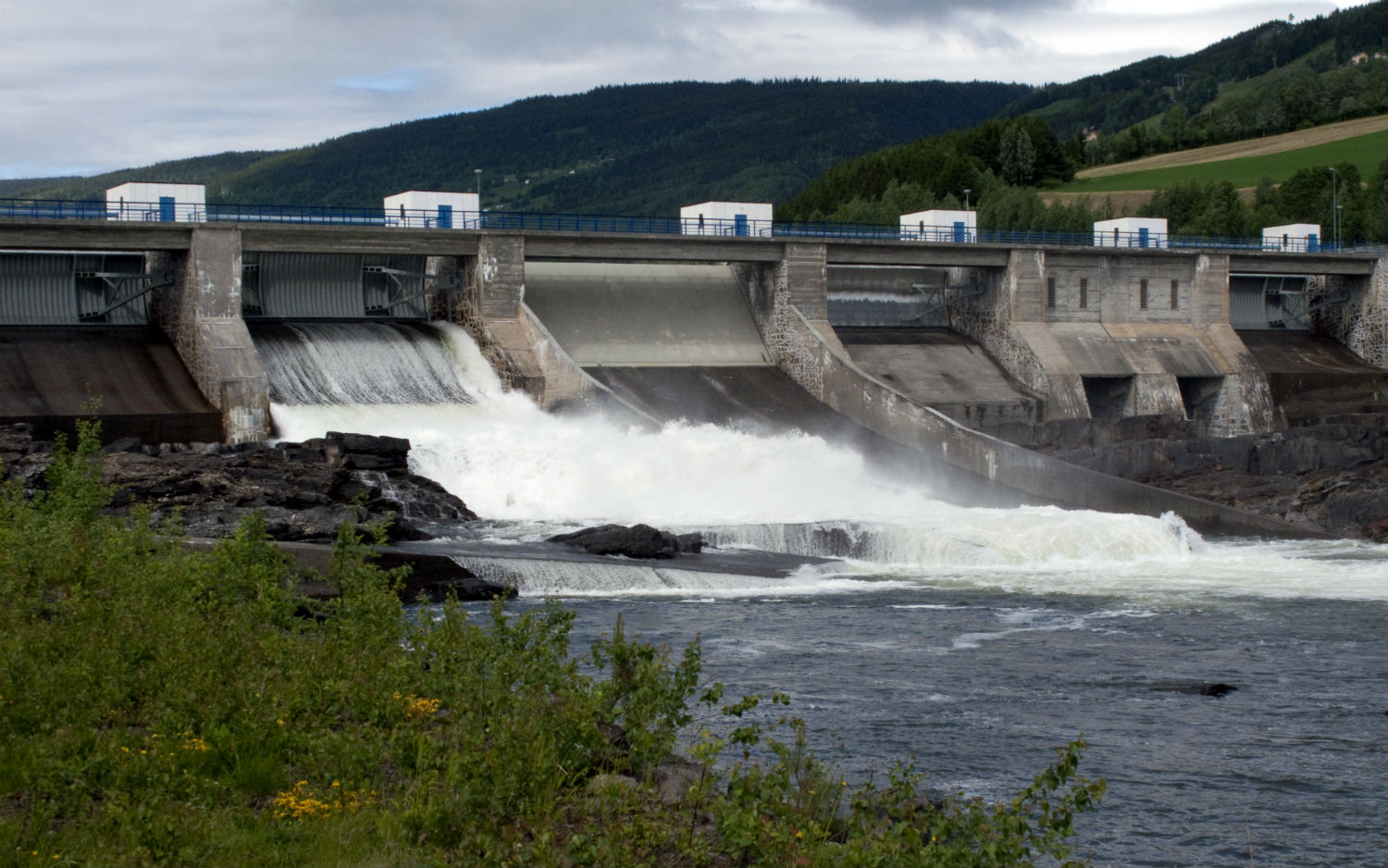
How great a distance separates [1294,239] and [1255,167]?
58.6 meters

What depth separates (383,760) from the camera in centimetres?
973

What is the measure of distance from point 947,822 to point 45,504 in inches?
612

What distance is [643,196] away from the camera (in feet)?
645

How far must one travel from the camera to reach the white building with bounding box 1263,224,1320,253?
206ft

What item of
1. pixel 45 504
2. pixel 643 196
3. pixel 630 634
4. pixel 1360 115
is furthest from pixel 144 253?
pixel 643 196

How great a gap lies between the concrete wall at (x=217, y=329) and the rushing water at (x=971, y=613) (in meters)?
1.12

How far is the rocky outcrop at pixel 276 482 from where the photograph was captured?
26.3m

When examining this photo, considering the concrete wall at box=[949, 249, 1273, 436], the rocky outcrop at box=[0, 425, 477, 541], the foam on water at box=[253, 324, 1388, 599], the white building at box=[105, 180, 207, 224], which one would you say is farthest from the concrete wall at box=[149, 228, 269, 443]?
the concrete wall at box=[949, 249, 1273, 436]

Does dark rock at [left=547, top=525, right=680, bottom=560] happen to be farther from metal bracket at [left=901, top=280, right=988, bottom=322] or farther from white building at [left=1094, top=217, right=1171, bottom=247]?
white building at [left=1094, top=217, right=1171, bottom=247]

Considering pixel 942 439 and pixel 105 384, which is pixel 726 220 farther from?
pixel 105 384

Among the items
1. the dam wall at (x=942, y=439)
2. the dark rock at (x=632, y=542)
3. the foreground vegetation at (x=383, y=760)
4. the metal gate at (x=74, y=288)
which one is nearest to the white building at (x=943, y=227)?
the dam wall at (x=942, y=439)

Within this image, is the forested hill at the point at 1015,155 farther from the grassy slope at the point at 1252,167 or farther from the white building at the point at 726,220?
the white building at the point at 726,220

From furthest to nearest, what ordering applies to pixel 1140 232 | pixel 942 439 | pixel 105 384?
pixel 1140 232, pixel 942 439, pixel 105 384

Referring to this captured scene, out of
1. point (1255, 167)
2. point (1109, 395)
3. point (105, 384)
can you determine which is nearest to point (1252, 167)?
point (1255, 167)
